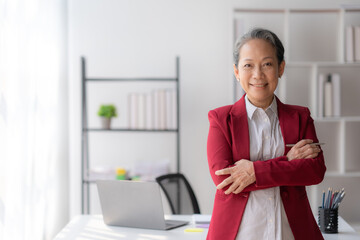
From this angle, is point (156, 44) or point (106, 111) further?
point (156, 44)

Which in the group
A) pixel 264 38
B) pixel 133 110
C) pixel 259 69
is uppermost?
pixel 264 38

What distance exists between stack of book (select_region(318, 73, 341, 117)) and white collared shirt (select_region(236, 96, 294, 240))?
7.54ft

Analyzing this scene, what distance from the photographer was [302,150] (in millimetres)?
1660

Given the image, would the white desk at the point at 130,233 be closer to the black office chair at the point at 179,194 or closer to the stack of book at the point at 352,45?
the black office chair at the point at 179,194

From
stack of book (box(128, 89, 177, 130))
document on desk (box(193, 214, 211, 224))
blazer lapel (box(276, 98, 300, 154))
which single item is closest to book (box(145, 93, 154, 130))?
stack of book (box(128, 89, 177, 130))

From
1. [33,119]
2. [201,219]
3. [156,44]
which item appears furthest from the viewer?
[156,44]

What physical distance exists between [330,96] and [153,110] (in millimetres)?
1453

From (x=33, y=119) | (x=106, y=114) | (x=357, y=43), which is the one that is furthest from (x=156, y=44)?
(x=357, y=43)

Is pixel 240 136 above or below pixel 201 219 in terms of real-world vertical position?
above

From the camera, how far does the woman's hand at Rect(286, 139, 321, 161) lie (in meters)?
1.65

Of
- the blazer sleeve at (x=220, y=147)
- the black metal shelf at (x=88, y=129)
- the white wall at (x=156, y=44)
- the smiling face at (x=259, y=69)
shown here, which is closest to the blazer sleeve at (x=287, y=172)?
the blazer sleeve at (x=220, y=147)

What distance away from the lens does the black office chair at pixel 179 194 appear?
312 centimetres

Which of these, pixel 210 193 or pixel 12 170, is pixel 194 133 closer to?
pixel 210 193

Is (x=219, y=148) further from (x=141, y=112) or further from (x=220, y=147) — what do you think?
(x=141, y=112)
